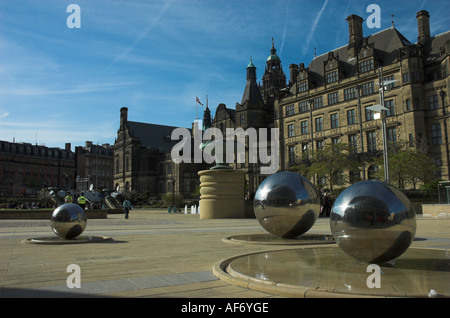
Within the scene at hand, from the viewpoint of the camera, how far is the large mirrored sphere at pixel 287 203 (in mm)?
9852

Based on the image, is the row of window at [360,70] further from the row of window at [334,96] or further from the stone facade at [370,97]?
the row of window at [334,96]

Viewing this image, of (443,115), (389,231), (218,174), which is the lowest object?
(389,231)

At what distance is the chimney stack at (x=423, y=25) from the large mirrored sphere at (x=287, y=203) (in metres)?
45.1

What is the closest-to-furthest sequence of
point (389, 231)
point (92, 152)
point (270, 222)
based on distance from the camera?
1. point (389, 231)
2. point (270, 222)
3. point (92, 152)

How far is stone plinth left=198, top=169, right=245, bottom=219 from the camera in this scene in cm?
2570

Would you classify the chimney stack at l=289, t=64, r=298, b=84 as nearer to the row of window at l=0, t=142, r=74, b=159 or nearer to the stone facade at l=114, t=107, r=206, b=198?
the stone facade at l=114, t=107, r=206, b=198

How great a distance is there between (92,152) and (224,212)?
104 meters

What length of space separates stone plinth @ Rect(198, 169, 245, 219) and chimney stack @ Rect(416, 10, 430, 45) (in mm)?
34928

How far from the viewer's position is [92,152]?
395 feet

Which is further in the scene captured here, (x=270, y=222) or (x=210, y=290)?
(x=270, y=222)

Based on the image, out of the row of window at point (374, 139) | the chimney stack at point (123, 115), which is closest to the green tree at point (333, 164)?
the row of window at point (374, 139)

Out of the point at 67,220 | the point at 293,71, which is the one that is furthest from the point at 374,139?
the point at 67,220
